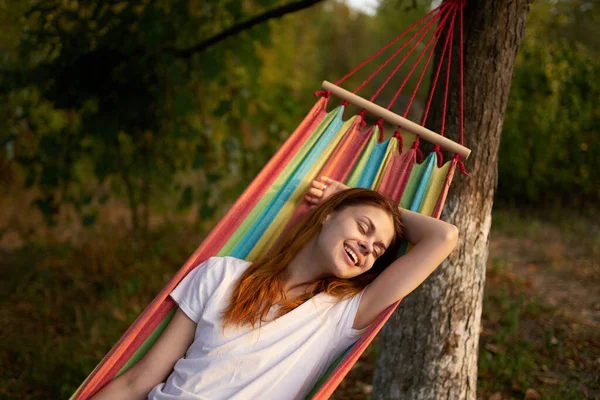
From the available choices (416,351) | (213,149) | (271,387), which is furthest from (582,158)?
(271,387)

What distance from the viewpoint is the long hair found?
5.12 ft

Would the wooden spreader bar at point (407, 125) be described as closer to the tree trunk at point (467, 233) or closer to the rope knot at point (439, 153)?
the rope knot at point (439, 153)

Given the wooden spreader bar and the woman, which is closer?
the woman

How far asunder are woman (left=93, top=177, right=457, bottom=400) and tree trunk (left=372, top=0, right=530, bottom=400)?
1.23 feet

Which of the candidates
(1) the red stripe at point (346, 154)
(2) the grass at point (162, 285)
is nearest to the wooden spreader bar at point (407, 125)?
(1) the red stripe at point (346, 154)

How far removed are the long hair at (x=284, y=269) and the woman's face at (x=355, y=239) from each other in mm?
47

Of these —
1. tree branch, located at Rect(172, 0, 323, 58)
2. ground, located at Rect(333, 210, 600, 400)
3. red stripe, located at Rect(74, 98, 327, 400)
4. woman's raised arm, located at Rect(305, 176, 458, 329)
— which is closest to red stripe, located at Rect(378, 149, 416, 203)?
woman's raised arm, located at Rect(305, 176, 458, 329)

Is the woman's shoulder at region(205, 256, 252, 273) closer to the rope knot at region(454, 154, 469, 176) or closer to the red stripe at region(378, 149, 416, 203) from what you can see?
the red stripe at region(378, 149, 416, 203)

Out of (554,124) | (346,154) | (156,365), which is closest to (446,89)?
(346,154)

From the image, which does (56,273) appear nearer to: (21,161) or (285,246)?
(21,161)

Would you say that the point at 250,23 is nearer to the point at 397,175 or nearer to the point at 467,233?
the point at 397,175

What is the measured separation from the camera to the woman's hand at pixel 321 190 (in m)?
1.93

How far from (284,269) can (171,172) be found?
2.65 m

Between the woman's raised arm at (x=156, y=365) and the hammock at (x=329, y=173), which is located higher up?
the hammock at (x=329, y=173)
